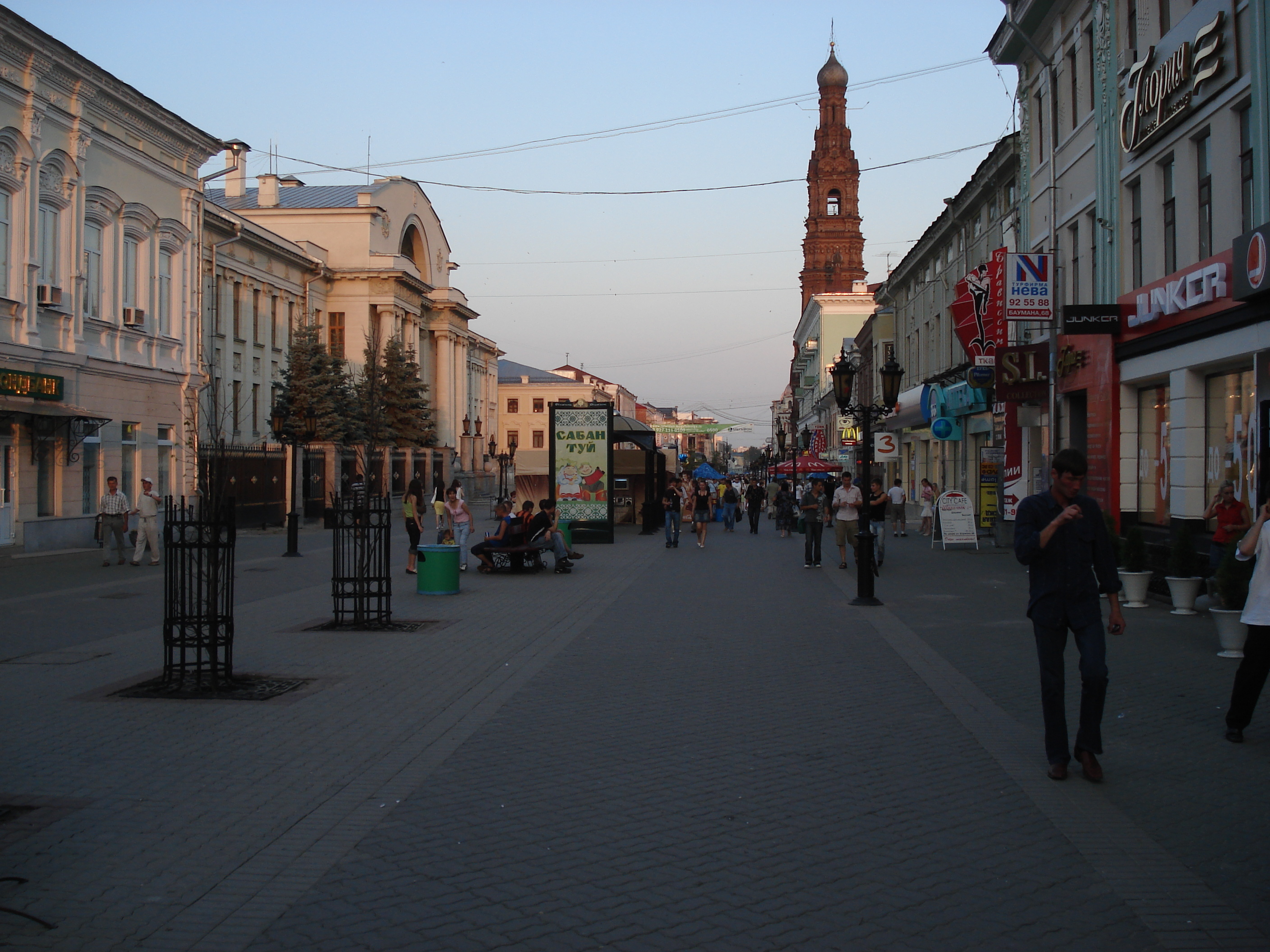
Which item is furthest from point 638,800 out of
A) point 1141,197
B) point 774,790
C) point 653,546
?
point 653,546

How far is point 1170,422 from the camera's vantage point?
56.1 ft

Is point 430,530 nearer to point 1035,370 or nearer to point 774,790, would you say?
point 1035,370

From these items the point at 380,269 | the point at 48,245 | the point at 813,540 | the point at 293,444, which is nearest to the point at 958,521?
the point at 813,540

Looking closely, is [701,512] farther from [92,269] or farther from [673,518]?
[92,269]

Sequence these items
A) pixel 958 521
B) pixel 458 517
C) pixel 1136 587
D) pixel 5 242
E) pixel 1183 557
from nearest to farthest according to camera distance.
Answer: pixel 1183 557
pixel 1136 587
pixel 458 517
pixel 5 242
pixel 958 521

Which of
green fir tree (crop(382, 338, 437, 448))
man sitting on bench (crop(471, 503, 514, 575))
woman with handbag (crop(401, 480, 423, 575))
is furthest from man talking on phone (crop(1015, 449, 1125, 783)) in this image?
green fir tree (crop(382, 338, 437, 448))

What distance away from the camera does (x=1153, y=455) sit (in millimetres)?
18438

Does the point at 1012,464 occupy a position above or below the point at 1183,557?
above

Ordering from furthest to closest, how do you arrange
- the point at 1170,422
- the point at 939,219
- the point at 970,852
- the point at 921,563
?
the point at 939,219, the point at 921,563, the point at 1170,422, the point at 970,852

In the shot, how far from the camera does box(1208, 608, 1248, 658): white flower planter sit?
392 inches

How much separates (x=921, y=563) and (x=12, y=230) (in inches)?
783

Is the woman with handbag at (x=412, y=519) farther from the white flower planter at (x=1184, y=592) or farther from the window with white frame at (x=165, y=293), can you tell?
the window with white frame at (x=165, y=293)

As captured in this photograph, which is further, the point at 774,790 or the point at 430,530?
the point at 430,530

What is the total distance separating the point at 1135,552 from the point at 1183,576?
1146 mm
